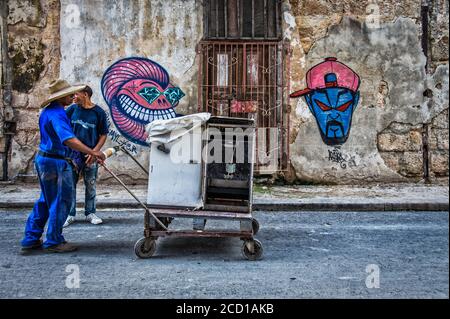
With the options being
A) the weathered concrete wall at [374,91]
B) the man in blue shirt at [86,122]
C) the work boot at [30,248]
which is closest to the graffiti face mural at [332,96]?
the weathered concrete wall at [374,91]

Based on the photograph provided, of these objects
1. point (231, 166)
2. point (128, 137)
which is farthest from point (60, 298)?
point (128, 137)

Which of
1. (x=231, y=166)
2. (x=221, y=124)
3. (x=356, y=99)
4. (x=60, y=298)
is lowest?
(x=60, y=298)

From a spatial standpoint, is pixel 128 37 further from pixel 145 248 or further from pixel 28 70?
pixel 145 248

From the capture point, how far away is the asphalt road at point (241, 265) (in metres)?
4.22

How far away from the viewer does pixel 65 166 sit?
545cm

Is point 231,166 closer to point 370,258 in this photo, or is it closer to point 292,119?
point 370,258

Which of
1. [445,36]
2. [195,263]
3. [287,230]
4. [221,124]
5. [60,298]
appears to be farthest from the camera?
[445,36]

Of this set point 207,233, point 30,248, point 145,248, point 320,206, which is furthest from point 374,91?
point 30,248

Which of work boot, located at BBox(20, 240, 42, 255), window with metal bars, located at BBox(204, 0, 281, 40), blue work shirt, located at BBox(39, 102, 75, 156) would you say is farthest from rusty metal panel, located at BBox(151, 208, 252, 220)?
window with metal bars, located at BBox(204, 0, 281, 40)

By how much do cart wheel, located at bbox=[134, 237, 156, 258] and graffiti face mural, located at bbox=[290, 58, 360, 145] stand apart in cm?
602

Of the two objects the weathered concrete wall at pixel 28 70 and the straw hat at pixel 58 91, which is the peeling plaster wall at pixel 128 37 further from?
the straw hat at pixel 58 91

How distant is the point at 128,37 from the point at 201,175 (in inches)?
232

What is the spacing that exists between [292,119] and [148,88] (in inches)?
123

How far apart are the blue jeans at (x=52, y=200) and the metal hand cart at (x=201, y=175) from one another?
0.80m
